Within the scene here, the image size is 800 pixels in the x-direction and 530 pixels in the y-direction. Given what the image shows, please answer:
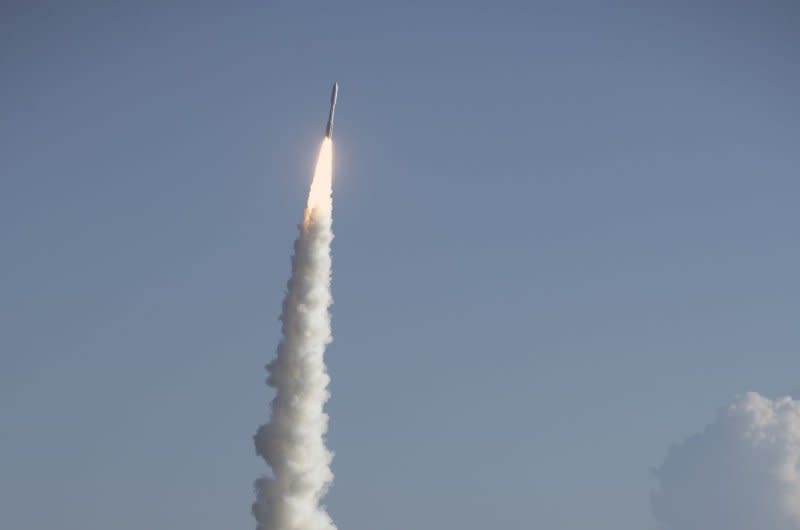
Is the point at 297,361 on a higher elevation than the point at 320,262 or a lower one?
lower

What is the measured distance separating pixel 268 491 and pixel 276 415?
251 inches

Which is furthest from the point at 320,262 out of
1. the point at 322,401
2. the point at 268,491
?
the point at 268,491

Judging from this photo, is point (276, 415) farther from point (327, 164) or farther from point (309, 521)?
point (327, 164)

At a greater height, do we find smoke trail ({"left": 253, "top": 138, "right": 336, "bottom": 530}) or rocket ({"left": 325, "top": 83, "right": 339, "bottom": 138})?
rocket ({"left": 325, "top": 83, "right": 339, "bottom": 138})

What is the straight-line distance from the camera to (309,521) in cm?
8425

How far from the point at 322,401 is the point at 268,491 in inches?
345

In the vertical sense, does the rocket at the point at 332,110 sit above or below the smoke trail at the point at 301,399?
above

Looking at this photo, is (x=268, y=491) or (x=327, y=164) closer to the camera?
(x=268, y=491)

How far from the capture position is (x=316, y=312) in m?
86.3

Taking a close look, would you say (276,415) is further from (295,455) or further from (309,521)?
(309,521)

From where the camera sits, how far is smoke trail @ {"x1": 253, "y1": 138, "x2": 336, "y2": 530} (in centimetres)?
8369

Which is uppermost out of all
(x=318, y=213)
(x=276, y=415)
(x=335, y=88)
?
(x=335, y=88)

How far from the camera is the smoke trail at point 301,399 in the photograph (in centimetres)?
8369

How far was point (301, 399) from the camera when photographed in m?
84.6
